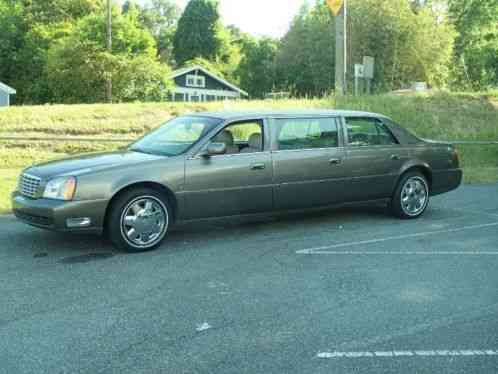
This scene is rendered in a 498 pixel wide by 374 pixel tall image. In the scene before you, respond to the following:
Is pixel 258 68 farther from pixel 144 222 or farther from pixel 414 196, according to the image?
pixel 144 222

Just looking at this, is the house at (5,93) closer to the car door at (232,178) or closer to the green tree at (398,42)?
the green tree at (398,42)

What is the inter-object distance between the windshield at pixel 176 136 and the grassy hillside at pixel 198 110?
693 centimetres

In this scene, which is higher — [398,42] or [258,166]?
[398,42]

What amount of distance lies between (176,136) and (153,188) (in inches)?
37.9

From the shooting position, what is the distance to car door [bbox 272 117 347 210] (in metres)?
7.97

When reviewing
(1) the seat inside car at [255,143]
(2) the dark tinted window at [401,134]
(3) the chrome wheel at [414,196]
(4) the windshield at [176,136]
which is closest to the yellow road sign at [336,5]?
(2) the dark tinted window at [401,134]

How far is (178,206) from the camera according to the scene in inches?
285

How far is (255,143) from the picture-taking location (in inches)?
312

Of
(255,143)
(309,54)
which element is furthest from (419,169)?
(309,54)

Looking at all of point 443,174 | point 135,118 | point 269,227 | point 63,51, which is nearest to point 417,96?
point 135,118

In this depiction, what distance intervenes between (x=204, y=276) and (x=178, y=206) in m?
1.37

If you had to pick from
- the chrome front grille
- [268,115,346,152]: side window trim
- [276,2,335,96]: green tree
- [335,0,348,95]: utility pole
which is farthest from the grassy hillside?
[276,2,335,96]: green tree

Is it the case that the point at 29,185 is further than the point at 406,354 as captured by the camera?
Yes

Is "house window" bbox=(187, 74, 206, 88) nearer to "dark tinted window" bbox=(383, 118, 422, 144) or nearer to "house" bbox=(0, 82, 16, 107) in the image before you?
"house" bbox=(0, 82, 16, 107)
